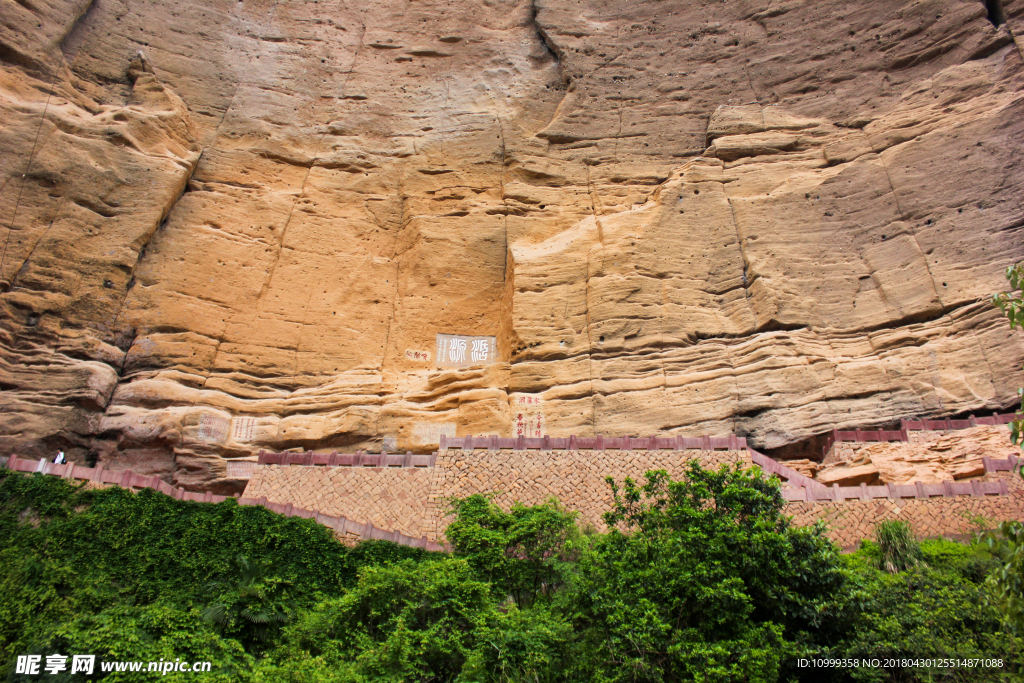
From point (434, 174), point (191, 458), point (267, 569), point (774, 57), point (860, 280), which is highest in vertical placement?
point (774, 57)

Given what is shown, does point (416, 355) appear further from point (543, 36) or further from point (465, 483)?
point (543, 36)

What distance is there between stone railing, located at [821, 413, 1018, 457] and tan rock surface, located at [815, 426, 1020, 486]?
154mm

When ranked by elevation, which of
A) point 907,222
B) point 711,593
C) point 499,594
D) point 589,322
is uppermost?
point 907,222

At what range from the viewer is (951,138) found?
18.0 m

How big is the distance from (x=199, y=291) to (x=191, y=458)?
185 inches

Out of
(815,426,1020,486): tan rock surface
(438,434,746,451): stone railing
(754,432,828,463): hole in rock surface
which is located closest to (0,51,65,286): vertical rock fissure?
(438,434,746,451): stone railing

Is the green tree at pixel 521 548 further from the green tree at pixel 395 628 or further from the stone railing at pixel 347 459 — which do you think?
the stone railing at pixel 347 459

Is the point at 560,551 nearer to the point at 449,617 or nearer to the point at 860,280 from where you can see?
the point at 449,617

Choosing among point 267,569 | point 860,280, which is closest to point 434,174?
point 860,280

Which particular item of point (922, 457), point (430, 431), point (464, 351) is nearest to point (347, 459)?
point (430, 431)

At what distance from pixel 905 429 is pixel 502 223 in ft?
37.5

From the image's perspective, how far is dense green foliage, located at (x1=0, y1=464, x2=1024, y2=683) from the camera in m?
8.75

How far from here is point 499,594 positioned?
429 inches

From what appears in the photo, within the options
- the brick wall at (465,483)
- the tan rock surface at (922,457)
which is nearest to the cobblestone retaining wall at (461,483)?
the brick wall at (465,483)
